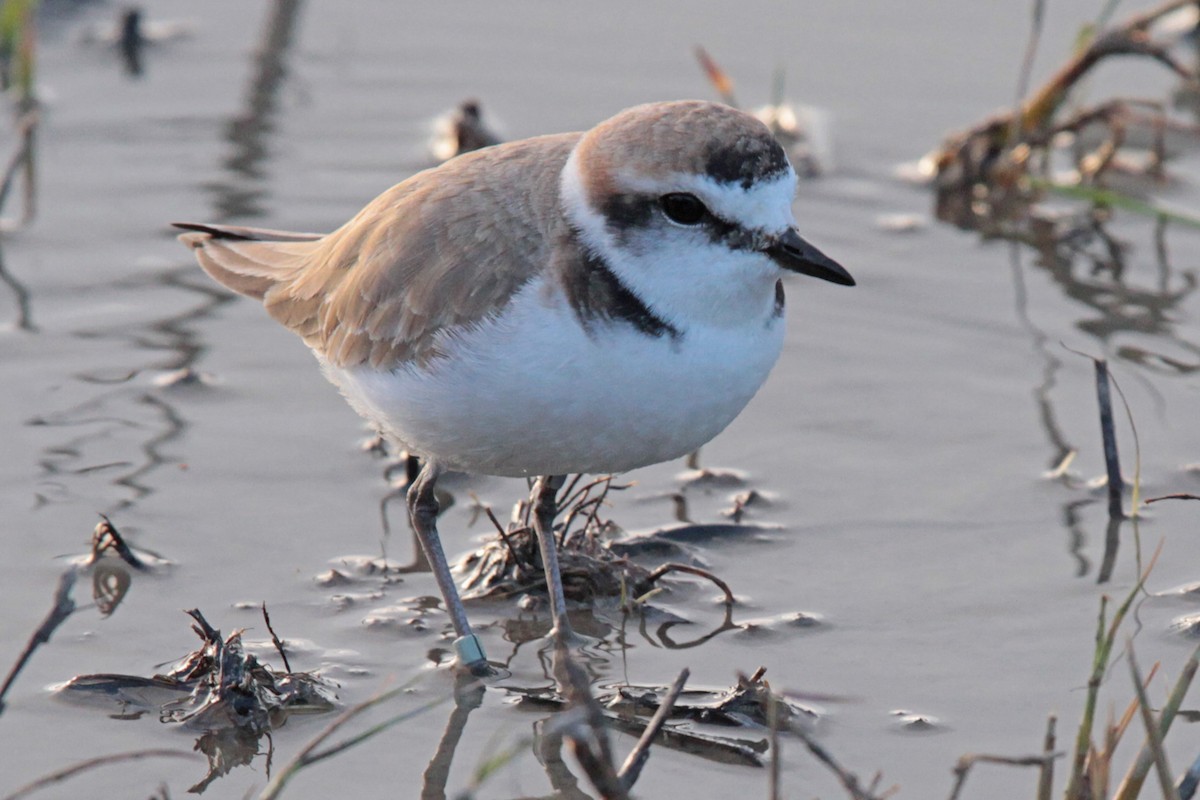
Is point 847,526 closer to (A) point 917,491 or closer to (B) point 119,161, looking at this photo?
(A) point 917,491

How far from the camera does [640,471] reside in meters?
5.91

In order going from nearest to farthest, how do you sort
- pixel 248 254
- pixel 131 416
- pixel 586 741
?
1. pixel 586 741
2. pixel 248 254
3. pixel 131 416

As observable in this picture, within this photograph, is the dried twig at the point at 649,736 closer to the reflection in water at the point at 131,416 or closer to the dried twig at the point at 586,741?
the dried twig at the point at 586,741

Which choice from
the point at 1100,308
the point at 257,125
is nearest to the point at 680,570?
the point at 1100,308

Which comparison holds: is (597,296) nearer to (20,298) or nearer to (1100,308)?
(1100,308)

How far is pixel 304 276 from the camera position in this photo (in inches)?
210

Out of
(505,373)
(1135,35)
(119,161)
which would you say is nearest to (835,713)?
(505,373)

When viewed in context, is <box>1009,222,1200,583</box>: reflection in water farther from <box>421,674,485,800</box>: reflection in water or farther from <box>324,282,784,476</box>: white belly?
<box>421,674,485,800</box>: reflection in water

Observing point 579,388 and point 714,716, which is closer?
point 579,388

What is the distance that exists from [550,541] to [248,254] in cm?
163

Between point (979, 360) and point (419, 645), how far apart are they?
2768 mm

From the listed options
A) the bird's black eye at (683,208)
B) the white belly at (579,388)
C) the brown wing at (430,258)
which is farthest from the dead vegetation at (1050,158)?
the bird's black eye at (683,208)

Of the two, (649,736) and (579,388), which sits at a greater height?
(579,388)

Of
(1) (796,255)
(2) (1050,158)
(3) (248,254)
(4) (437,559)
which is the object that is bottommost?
(4) (437,559)
